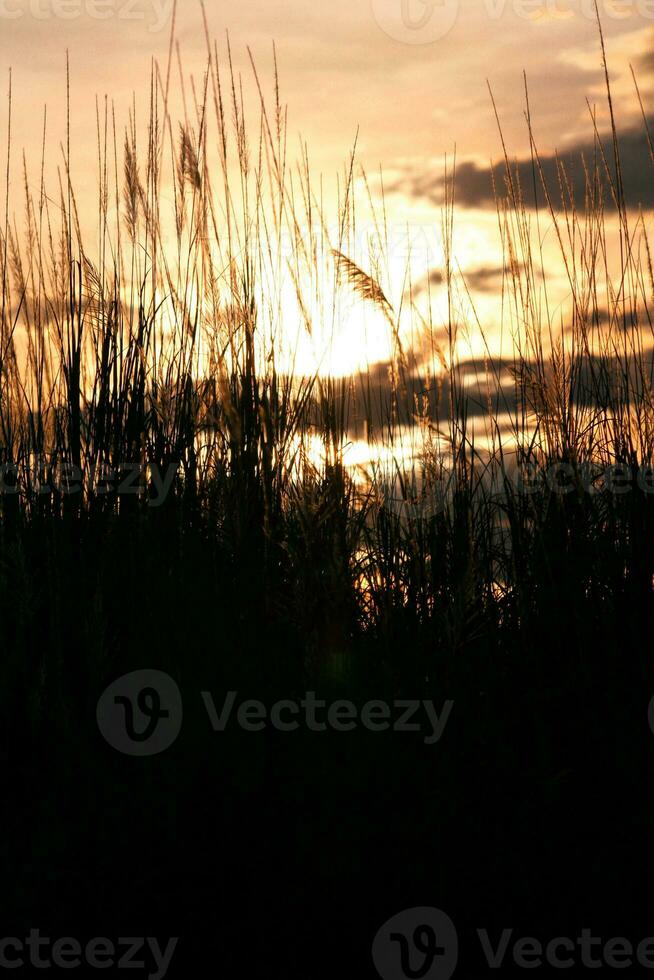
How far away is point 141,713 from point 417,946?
600 mm

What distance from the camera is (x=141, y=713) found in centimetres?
155

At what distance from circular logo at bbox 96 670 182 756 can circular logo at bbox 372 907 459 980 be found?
1.57 feet

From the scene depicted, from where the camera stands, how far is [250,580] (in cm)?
175

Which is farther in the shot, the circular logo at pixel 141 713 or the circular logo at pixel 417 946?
the circular logo at pixel 141 713

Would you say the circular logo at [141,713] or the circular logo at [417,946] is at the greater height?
the circular logo at [141,713]

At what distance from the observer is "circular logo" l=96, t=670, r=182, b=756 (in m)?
1.52

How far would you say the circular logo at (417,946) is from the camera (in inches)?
46.9

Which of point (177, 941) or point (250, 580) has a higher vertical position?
point (250, 580)

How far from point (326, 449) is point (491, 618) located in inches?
21.1

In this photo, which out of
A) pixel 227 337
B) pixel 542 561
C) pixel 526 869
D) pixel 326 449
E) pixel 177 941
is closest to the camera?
pixel 177 941

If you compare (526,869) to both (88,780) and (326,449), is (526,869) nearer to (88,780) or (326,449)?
(88,780)

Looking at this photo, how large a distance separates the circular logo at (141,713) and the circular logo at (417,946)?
48 cm

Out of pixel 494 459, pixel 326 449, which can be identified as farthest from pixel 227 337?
pixel 494 459

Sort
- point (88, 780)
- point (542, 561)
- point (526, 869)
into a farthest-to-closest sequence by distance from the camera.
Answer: point (542, 561) → point (88, 780) → point (526, 869)
